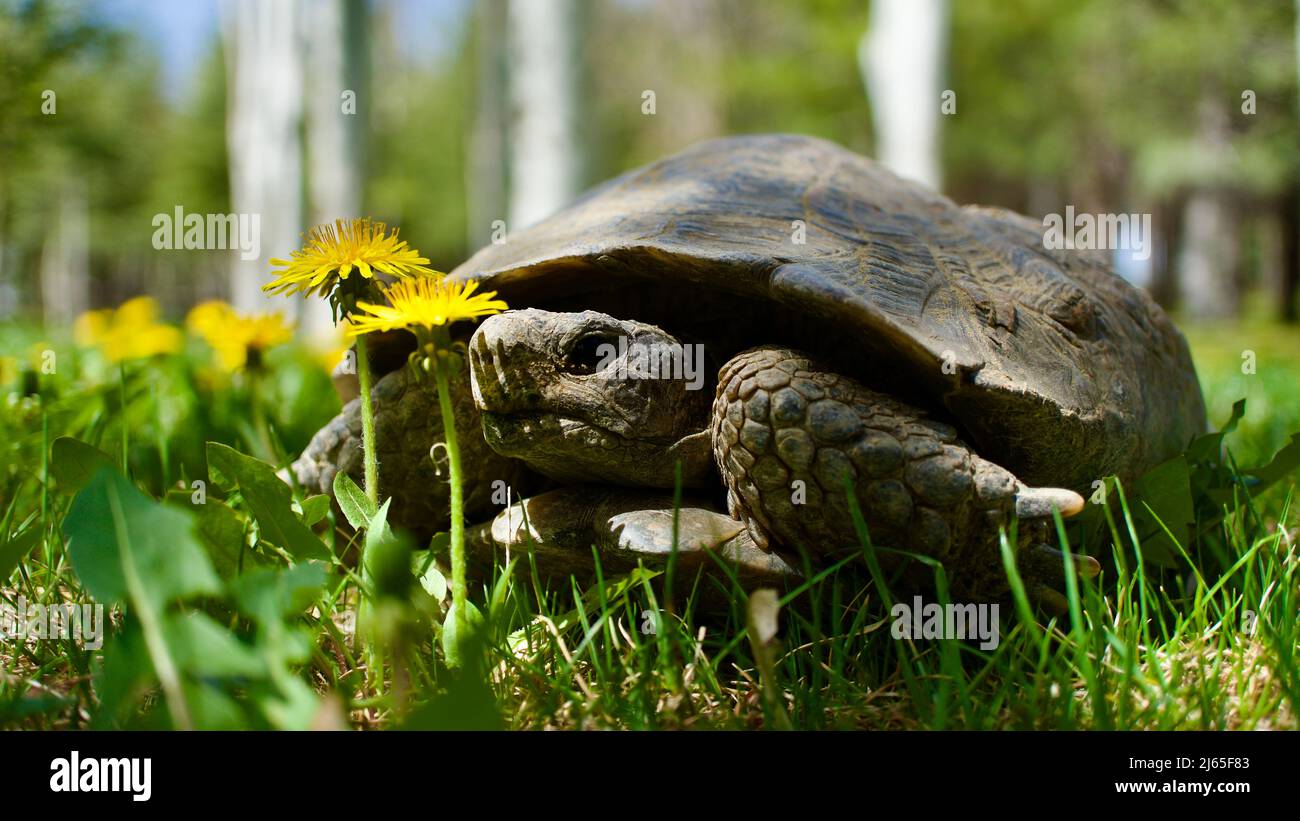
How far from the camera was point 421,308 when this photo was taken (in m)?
1.21

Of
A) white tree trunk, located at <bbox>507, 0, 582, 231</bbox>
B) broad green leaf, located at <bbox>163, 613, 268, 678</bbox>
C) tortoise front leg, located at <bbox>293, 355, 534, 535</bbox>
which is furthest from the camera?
white tree trunk, located at <bbox>507, 0, 582, 231</bbox>

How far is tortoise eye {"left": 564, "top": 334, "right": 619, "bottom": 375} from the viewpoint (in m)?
1.41

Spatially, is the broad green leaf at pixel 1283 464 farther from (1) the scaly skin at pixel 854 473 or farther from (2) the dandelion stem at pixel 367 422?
(2) the dandelion stem at pixel 367 422

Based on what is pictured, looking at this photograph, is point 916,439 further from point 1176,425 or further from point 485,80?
point 485,80

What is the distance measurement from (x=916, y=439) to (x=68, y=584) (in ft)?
4.78

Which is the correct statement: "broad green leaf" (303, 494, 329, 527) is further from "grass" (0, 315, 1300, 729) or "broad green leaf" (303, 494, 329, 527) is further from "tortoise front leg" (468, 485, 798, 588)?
"tortoise front leg" (468, 485, 798, 588)

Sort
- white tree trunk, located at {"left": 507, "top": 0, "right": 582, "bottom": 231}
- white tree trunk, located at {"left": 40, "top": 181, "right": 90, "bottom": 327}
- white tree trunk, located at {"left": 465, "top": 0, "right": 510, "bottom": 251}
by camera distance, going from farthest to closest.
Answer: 1. white tree trunk, located at {"left": 40, "top": 181, "right": 90, "bottom": 327}
2. white tree trunk, located at {"left": 465, "top": 0, "right": 510, "bottom": 251}
3. white tree trunk, located at {"left": 507, "top": 0, "right": 582, "bottom": 231}

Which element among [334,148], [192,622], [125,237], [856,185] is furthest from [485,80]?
[125,237]

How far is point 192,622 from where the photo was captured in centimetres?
85

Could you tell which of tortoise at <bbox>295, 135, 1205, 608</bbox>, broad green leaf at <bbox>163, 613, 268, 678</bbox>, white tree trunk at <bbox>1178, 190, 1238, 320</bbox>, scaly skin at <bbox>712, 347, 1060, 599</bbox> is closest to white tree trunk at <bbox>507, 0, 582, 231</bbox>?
tortoise at <bbox>295, 135, 1205, 608</bbox>

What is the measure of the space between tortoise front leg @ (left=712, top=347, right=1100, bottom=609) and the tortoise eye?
216mm

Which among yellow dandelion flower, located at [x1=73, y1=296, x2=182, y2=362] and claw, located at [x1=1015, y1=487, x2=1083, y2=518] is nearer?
claw, located at [x1=1015, y1=487, x2=1083, y2=518]

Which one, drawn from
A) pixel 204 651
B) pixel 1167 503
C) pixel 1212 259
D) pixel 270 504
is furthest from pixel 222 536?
pixel 1212 259

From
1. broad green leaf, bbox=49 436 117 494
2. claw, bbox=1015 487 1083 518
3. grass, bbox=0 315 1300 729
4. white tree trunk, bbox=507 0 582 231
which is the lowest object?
grass, bbox=0 315 1300 729
